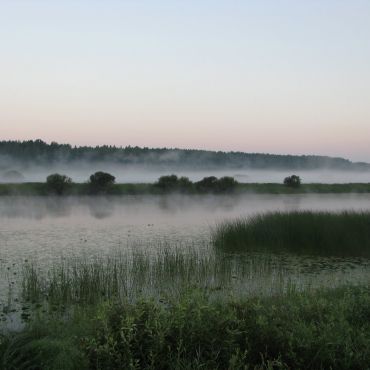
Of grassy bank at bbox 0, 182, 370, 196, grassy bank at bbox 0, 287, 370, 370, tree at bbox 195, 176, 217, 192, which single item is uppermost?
grassy bank at bbox 0, 287, 370, 370

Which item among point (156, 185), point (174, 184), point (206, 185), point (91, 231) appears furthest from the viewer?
point (156, 185)

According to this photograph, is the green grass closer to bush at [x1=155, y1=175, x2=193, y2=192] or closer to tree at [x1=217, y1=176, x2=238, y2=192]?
bush at [x1=155, y1=175, x2=193, y2=192]

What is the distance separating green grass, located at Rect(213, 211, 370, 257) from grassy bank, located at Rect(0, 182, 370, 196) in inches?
1312

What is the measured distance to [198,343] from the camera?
5543 mm

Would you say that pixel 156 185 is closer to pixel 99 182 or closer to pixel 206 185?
pixel 206 185

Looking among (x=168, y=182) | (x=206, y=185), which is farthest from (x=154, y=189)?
(x=206, y=185)

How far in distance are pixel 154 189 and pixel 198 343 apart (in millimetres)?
48047

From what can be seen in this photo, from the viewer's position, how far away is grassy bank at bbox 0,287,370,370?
17.3ft

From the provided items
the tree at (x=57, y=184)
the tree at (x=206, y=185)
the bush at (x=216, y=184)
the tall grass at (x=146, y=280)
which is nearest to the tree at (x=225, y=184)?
the bush at (x=216, y=184)

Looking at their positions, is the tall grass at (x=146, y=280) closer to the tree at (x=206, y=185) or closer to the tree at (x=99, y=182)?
the tree at (x=99, y=182)

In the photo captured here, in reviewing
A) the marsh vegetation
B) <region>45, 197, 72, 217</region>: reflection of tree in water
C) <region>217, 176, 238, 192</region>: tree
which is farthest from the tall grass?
<region>217, 176, 238, 192</region>: tree

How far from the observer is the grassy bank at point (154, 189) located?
48031 millimetres

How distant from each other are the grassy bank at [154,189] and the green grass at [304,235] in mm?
33322

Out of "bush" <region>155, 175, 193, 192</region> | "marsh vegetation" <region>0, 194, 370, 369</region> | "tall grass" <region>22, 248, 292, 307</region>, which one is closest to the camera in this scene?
"marsh vegetation" <region>0, 194, 370, 369</region>
